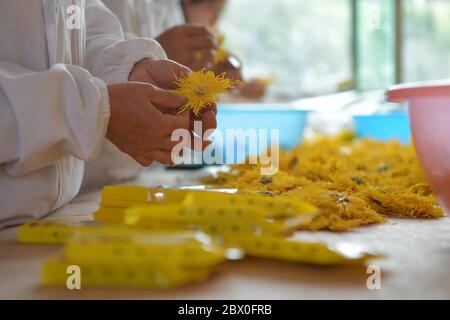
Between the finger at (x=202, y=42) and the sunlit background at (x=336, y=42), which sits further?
the sunlit background at (x=336, y=42)

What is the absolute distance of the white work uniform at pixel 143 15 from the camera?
100 centimetres

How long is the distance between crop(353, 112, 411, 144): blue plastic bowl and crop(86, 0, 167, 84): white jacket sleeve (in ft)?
2.82

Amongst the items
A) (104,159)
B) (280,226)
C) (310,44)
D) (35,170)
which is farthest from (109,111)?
(310,44)

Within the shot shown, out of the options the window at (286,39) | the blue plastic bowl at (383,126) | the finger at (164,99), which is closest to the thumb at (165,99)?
the finger at (164,99)

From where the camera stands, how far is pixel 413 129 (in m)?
0.55

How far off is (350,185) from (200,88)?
8.9 inches

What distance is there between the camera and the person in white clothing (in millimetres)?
559

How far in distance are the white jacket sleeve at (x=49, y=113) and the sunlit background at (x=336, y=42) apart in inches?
70.5

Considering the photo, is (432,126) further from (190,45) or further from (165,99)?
(190,45)

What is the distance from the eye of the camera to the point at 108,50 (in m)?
0.76

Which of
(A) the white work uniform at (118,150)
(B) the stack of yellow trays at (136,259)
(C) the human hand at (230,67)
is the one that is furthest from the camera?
(C) the human hand at (230,67)

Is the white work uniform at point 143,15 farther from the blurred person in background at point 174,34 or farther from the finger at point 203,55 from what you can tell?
the finger at point 203,55

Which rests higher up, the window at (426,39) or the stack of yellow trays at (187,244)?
the window at (426,39)
